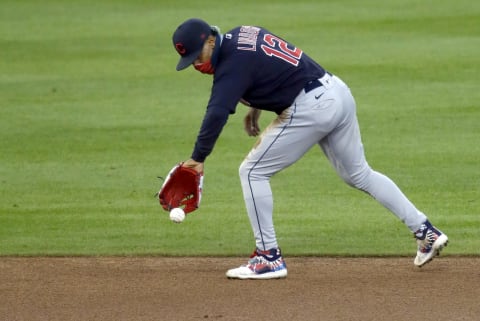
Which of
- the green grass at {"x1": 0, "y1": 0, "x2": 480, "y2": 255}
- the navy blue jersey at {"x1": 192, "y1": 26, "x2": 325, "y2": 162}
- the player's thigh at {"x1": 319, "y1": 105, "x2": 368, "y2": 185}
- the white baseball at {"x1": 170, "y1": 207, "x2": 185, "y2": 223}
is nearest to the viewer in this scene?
the navy blue jersey at {"x1": 192, "y1": 26, "x2": 325, "y2": 162}

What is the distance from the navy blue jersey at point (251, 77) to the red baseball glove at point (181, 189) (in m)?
0.15

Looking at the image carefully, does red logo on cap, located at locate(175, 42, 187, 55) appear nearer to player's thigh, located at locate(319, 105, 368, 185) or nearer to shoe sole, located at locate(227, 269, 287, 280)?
player's thigh, located at locate(319, 105, 368, 185)

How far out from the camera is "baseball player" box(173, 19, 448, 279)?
267 inches

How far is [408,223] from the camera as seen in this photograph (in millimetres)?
7289

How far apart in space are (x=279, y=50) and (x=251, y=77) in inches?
11.8

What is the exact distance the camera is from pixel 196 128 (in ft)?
42.4

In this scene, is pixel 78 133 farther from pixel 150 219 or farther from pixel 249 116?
pixel 249 116

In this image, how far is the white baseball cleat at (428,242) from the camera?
721 centimetres

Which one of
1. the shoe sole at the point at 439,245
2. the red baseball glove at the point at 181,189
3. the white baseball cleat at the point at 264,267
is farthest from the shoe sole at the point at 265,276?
the shoe sole at the point at 439,245

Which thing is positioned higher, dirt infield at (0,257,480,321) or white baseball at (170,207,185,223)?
white baseball at (170,207,185,223)

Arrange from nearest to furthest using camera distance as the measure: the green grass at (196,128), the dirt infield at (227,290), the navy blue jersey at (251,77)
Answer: the dirt infield at (227,290) → the navy blue jersey at (251,77) → the green grass at (196,128)

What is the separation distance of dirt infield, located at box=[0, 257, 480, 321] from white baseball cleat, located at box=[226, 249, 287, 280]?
52 mm

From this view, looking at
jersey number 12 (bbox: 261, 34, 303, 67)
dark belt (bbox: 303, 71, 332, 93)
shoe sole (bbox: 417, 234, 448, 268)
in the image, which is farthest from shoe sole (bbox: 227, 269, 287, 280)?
jersey number 12 (bbox: 261, 34, 303, 67)

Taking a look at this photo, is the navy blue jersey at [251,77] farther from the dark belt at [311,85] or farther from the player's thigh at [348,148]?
the player's thigh at [348,148]
